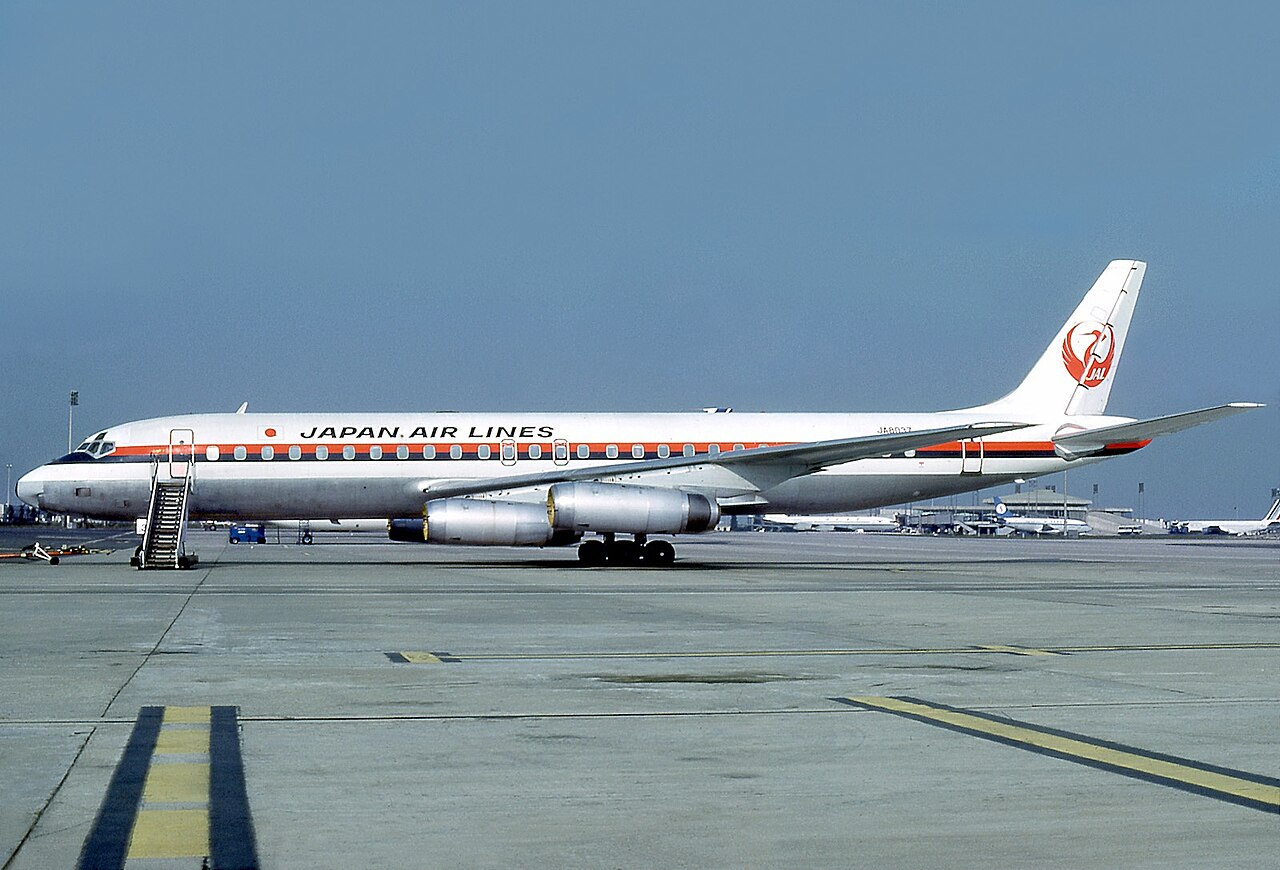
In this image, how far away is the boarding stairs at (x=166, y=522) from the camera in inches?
1134

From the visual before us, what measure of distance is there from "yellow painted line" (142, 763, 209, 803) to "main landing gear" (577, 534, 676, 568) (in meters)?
25.0

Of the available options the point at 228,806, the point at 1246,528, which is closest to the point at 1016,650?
the point at 228,806

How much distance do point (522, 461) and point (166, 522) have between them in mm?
7813

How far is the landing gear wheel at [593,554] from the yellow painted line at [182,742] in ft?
79.8

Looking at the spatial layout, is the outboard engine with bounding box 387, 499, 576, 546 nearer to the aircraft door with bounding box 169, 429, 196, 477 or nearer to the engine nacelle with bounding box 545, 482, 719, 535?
the engine nacelle with bounding box 545, 482, 719, 535

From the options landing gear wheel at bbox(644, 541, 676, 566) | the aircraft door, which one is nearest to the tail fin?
landing gear wheel at bbox(644, 541, 676, 566)

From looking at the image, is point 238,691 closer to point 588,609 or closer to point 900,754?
point 900,754

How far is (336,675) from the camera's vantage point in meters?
10.3

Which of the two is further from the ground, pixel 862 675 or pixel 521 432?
pixel 521 432

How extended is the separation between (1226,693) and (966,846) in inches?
196

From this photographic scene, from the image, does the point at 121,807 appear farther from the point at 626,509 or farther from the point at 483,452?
the point at 483,452

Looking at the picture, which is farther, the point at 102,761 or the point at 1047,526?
the point at 1047,526

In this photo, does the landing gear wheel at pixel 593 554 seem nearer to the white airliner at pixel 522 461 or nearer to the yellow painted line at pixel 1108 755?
the white airliner at pixel 522 461

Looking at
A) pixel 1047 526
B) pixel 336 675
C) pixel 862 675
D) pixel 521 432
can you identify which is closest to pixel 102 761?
pixel 336 675
